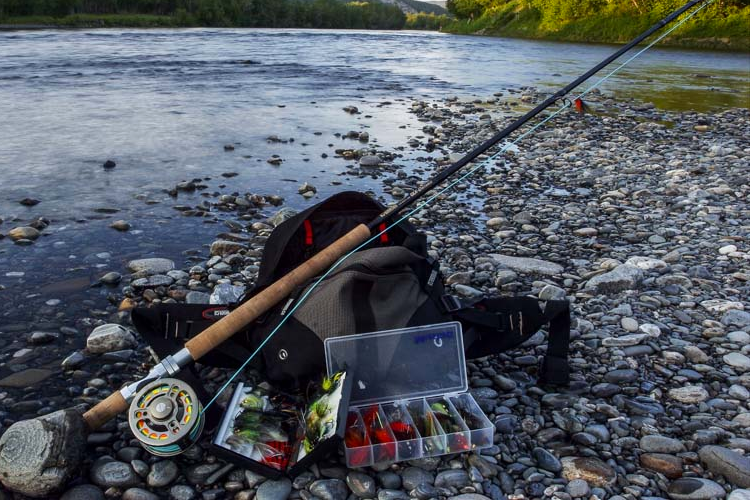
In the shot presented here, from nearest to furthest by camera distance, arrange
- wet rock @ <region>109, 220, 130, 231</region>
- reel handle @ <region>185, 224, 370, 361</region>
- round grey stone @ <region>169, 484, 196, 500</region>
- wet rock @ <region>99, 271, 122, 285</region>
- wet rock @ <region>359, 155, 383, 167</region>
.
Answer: round grey stone @ <region>169, 484, 196, 500</region>, reel handle @ <region>185, 224, 370, 361</region>, wet rock @ <region>99, 271, 122, 285</region>, wet rock @ <region>109, 220, 130, 231</region>, wet rock @ <region>359, 155, 383, 167</region>

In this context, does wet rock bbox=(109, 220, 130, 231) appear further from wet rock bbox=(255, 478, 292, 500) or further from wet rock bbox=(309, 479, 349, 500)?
wet rock bbox=(309, 479, 349, 500)

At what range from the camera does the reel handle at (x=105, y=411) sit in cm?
262

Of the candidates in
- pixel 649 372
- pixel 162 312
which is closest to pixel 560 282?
pixel 649 372

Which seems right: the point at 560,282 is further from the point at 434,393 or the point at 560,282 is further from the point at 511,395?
the point at 434,393

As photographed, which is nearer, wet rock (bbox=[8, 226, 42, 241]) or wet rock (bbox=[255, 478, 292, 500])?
wet rock (bbox=[255, 478, 292, 500])

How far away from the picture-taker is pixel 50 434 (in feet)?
8.13

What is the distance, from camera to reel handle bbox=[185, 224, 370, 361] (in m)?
2.81

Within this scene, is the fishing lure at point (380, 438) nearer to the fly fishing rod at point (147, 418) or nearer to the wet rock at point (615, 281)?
the fly fishing rod at point (147, 418)

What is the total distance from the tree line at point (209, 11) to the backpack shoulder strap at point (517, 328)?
6814 centimetres

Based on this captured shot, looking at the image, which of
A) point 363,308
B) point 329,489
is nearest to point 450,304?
point 363,308

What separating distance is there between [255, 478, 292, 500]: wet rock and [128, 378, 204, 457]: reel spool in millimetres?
375

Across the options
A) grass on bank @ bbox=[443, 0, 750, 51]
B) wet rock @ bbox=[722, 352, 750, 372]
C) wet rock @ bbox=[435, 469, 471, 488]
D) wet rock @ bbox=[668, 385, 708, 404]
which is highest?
grass on bank @ bbox=[443, 0, 750, 51]

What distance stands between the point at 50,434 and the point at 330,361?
3.94 feet

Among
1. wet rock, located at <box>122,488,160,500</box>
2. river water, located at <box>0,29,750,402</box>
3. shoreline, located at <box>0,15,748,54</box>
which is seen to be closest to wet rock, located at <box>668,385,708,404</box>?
wet rock, located at <box>122,488,160,500</box>
